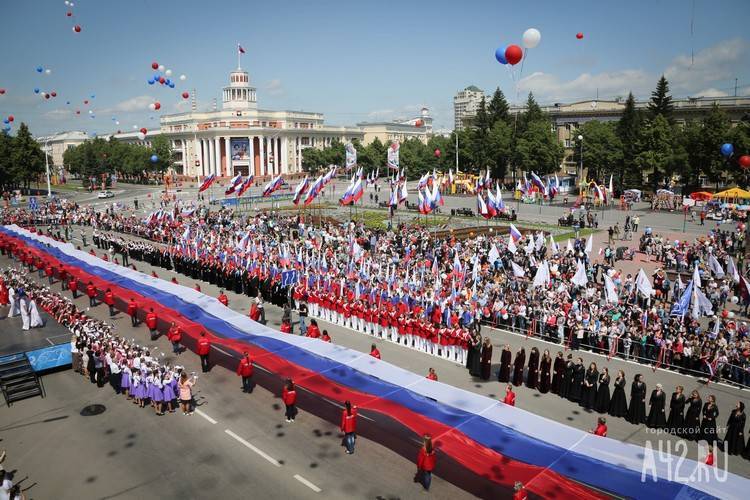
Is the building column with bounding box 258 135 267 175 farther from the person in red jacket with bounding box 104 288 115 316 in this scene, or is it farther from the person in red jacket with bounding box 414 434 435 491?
the person in red jacket with bounding box 414 434 435 491

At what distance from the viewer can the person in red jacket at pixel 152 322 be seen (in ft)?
68.7

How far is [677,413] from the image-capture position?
13.7 meters

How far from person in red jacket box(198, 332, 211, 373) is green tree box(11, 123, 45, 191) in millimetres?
87009

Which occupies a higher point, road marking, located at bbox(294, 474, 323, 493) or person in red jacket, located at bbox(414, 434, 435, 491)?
person in red jacket, located at bbox(414, 434, 435, 491)

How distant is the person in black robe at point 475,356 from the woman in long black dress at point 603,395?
3731 mm

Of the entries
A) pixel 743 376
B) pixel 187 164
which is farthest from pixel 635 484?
pixel 187 164

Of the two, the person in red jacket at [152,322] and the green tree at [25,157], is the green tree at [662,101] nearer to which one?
the person in red jacket at [152,322]

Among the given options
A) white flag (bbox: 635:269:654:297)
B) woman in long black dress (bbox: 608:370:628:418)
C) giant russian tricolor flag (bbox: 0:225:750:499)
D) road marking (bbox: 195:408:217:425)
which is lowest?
road marking (bbox: 195:408:217:425)

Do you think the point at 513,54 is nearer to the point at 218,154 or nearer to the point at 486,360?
the point at 486,360

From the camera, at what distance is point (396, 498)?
1136cm

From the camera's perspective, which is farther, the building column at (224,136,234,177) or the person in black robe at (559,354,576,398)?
the building column at (224,136,234,177)

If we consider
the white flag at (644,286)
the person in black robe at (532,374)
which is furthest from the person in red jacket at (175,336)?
the white flag at (644,286)

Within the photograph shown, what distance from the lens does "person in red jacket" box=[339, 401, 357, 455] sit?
→ 12727 millimetres

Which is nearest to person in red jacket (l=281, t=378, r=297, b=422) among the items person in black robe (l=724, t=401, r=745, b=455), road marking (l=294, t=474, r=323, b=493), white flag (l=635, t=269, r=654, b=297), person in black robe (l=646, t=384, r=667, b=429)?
road marking (l=294, t=474, r=323, b=493)
